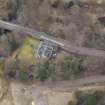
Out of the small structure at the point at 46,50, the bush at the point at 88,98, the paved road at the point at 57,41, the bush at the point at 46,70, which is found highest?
the paved road at the point at 57,41

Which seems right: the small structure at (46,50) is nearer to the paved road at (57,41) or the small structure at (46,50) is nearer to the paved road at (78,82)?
the paved road at (57,41)

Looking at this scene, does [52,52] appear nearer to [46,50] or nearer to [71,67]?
[46,50]

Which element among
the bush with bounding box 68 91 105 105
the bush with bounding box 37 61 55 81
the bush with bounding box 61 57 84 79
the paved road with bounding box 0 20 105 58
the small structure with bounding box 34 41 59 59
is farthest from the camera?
Result: the small structure with bounding box 34 41 59 59

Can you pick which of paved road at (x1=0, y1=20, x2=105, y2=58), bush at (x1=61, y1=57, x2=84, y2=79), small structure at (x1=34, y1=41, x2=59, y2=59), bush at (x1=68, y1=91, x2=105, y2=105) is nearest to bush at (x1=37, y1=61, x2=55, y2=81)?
small structure at (x1=34, y1=41, x2=59, y2=59)

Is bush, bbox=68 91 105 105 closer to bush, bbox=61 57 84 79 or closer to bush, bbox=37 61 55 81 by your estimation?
bush, bbox=61 57 84 79

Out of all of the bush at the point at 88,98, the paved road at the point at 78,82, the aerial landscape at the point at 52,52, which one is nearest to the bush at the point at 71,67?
the aerial landscape at the point at 52,52

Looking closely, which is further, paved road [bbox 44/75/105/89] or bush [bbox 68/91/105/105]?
paved road [bbox 44/75/105/89]

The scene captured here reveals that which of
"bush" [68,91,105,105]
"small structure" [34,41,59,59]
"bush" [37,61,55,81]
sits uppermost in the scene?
"small structure" [34,41,59,59]

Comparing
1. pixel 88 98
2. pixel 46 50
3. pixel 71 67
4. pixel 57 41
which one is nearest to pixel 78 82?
pixel 71 67

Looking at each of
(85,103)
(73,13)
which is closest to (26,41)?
(73,13)
